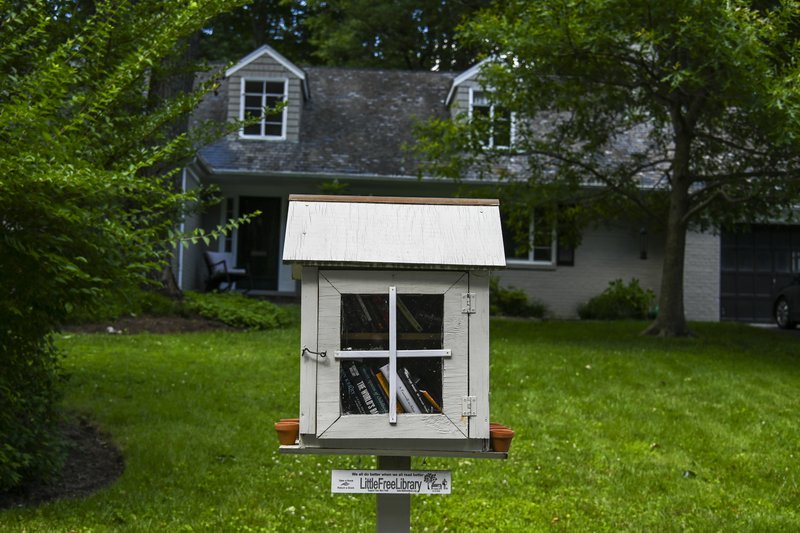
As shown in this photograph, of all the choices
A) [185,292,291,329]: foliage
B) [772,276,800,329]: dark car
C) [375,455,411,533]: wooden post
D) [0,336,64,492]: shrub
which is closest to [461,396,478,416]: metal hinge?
[375,455,411,533]: wooden post

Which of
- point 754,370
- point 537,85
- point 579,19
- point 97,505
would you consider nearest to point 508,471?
point 97,505

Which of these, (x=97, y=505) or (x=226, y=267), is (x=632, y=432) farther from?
(x=226, y=267)

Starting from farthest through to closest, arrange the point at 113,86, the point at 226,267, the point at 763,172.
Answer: the point at 226,267
the point at 763,172
the point at 113,86

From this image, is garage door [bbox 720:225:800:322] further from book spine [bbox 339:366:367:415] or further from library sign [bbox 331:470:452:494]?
book spine [bbox 339:366:367:415]

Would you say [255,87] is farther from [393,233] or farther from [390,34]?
[393,233]

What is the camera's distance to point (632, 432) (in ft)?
24.4

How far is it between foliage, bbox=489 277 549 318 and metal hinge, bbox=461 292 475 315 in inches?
583

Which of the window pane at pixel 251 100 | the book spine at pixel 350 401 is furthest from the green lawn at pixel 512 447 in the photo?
the window pane at pixel 251 100

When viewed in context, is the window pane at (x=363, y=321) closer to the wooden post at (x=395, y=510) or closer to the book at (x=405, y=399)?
the book at (x=405, y=399)

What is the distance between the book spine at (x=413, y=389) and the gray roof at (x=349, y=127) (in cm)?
1535

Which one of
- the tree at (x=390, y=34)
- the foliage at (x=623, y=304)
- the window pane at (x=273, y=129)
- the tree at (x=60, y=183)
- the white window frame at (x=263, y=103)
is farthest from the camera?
the tree at (x=390, y=34)

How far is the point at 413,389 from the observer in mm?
3236

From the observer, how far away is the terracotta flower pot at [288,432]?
128 inches

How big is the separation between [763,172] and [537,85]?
3281 mm
